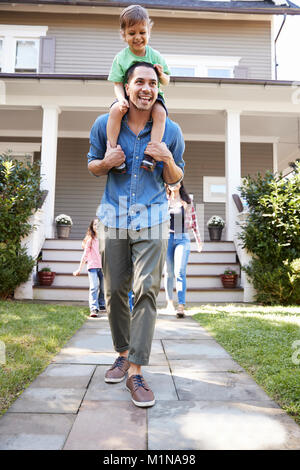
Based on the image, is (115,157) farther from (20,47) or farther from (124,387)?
(20,47)

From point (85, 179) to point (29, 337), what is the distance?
738 centimetres

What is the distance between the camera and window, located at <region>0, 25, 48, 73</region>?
409 inches

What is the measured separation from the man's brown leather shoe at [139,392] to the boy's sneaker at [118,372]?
21cm

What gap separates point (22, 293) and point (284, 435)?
5.13 metres

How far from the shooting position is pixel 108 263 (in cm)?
217

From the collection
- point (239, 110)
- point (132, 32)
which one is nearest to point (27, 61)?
point (239, 110)

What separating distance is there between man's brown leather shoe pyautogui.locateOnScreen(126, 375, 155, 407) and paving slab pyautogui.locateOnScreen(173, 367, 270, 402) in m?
0.21

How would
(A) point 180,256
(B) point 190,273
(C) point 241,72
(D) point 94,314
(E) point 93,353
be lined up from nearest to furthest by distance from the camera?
(E) point 93,353
(A) point 180,256
(D) point 94,314
(B) point 190,273
(C) point 241,72

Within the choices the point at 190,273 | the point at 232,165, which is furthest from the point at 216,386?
the point at 232,165

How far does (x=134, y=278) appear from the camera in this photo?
6.95 ft

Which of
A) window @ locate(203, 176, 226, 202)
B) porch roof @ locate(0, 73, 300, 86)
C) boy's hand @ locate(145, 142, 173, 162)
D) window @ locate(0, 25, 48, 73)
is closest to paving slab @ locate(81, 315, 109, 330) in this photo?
boy's hand @ locate(145, 142, 173, 162)

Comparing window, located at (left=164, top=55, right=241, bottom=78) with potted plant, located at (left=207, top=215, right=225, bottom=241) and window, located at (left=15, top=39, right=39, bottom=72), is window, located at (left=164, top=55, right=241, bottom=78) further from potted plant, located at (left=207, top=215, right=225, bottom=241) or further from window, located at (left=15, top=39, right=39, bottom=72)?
potted plant, located at (left=207, top=215, right=225, bottom=241)

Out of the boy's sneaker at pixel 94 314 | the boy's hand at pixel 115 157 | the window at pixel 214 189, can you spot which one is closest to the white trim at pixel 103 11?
the window at pixel 214 189

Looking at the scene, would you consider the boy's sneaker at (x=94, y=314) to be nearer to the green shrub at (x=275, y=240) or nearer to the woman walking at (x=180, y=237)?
the woman walking at (x=180, y=237)
